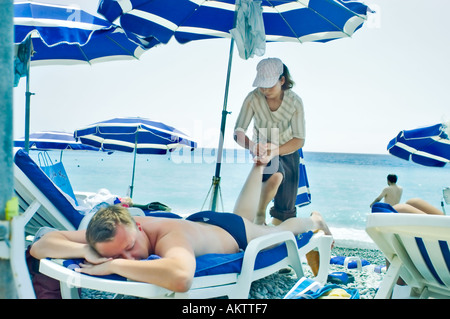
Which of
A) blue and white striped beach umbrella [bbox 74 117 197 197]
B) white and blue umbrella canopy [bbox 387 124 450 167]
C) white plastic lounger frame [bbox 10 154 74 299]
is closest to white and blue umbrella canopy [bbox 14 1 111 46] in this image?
white plastic lounger frame [bbox 10 154 74 299]

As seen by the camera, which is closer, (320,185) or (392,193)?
(392,193)

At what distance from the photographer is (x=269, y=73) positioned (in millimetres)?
3561

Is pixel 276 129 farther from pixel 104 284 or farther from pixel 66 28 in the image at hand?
pixel 104 284

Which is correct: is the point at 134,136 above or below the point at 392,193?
above

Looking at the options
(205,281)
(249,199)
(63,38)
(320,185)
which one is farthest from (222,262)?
(320,185)

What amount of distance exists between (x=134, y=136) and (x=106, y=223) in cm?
735

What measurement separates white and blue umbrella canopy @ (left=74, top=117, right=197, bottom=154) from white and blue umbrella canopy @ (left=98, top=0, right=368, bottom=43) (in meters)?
3.60

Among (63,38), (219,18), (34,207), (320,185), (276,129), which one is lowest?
(320,185)

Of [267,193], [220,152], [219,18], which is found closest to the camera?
[267,193]

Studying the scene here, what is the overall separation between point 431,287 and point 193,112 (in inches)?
1190

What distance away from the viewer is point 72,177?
31.0 m

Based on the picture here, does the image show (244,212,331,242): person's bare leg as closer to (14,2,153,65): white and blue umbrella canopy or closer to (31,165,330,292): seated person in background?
(31,165,330,292): seated person in background

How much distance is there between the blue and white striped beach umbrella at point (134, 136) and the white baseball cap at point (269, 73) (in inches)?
188
